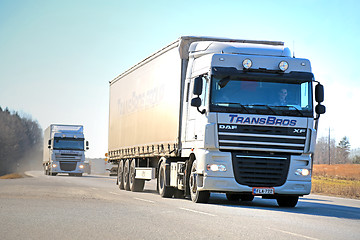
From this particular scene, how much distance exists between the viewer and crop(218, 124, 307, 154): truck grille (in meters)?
15.9

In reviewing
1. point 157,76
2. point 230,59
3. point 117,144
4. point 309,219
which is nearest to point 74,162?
point 117,144

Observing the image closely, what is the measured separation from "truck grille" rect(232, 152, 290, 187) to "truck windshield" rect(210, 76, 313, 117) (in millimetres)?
1147

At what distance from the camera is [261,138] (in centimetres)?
1603

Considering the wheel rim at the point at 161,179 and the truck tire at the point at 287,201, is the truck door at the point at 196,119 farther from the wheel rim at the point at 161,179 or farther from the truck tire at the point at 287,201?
the truck tire at the point at 287,201

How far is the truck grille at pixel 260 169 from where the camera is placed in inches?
631

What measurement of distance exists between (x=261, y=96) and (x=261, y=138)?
3.52ft

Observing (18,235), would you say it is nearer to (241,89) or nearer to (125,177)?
(241,89)

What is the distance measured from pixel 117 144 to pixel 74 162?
78.9 feet

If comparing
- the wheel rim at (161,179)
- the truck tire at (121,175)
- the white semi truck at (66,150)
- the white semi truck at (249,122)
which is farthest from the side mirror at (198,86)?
the white semi truck at (66,150)

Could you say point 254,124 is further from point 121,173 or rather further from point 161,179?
point 121,173

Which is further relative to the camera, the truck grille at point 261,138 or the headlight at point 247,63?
the headlight at point 247,63

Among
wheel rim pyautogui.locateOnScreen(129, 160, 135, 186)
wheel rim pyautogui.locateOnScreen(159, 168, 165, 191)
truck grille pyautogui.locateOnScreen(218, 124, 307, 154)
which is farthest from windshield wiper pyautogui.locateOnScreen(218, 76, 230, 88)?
wheel rim pyautogui.locateOnScreen(129, 160, 135, 186)

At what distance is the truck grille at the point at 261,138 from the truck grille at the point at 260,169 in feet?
0.75

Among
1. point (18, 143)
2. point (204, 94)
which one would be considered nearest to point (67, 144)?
point (204, 94)
